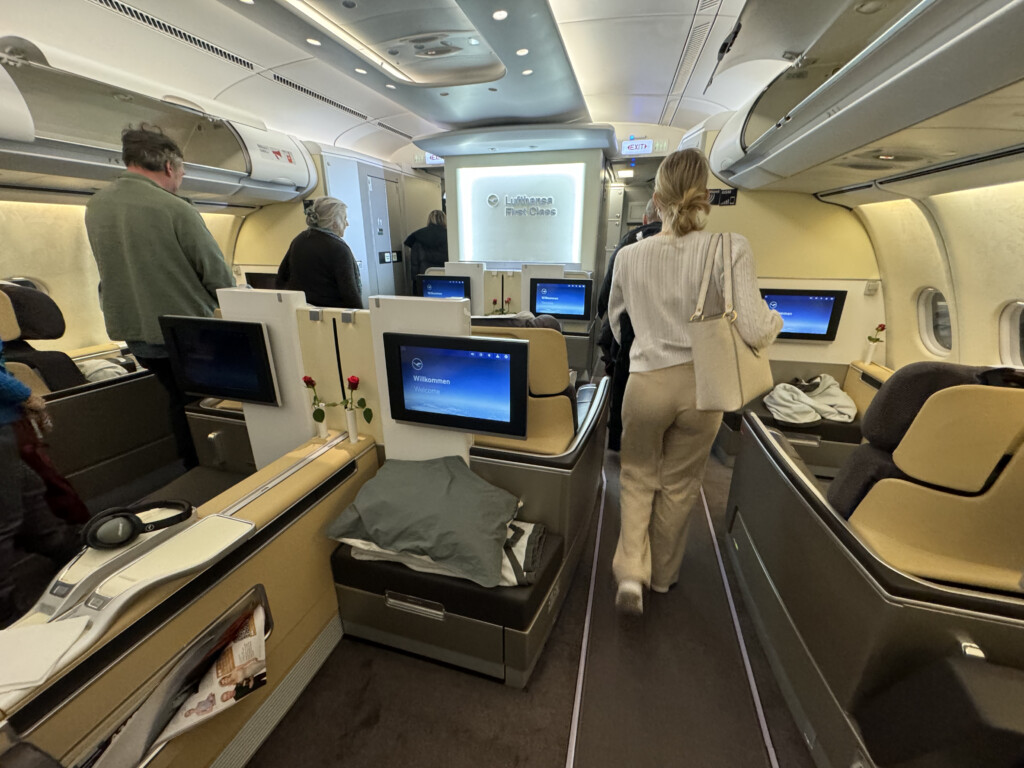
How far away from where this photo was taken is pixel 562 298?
4.70 metres

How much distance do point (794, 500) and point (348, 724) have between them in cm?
198

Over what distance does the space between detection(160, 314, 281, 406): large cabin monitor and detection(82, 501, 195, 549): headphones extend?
692 millimetres

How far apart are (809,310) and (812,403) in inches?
36.0

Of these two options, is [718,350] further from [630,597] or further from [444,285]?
[444,285]

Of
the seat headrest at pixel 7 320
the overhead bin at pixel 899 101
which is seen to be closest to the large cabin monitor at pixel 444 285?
the overhead bin at pixel 899 101

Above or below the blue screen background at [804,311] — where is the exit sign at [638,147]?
above

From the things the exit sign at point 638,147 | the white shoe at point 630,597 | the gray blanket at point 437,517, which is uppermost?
the exit sign at point 638,147

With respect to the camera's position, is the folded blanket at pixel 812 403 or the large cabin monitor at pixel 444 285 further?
the large cabin monitor at pixel 444 285

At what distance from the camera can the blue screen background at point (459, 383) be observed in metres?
1.56

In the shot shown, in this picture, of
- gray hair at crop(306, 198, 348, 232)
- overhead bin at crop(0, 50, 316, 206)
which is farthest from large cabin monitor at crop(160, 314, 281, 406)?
overhead bin at crop(0, 50, 316, 206)

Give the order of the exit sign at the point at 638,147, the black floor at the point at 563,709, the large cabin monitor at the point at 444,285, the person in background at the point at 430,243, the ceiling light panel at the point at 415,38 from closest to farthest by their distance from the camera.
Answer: the black floor at the point at 563,709, the ceiling light panel at the point at 415,38, the large cabin monitor at the point at 444,285, the exit sign at the point at 638,147, the person in background at the point at 430,243

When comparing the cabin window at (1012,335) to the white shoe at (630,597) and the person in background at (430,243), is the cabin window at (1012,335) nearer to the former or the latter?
the white shoe at (630,597)

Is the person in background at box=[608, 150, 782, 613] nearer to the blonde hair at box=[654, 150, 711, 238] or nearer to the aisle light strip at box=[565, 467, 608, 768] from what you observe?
the blonde hair at box=[654, 150, 711, 238]

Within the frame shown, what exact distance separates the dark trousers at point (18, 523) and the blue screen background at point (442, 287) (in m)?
3.87
